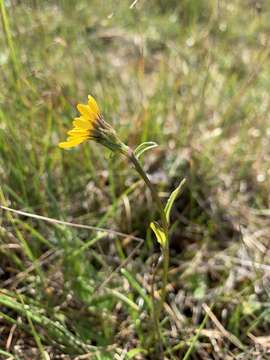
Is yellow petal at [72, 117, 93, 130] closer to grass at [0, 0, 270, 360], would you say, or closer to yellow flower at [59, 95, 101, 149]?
yellow flower at [59, 95, 101, 149]

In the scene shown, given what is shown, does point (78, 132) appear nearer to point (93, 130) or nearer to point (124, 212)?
point (93, 130)

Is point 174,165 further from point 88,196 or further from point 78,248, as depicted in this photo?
point 78,248

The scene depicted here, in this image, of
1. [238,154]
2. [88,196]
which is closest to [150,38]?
[238,154]

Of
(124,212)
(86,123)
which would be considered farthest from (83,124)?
(124,212)

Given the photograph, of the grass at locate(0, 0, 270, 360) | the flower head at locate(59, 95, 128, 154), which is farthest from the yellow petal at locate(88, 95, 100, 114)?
the grass at locate(0, 0, 270, 360)

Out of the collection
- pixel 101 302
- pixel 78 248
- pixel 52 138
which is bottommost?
pixel 101 302

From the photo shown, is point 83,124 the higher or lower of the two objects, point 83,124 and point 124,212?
the higher

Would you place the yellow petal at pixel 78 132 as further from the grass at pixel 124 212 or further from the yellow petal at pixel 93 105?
the grass at pixel 124 212
